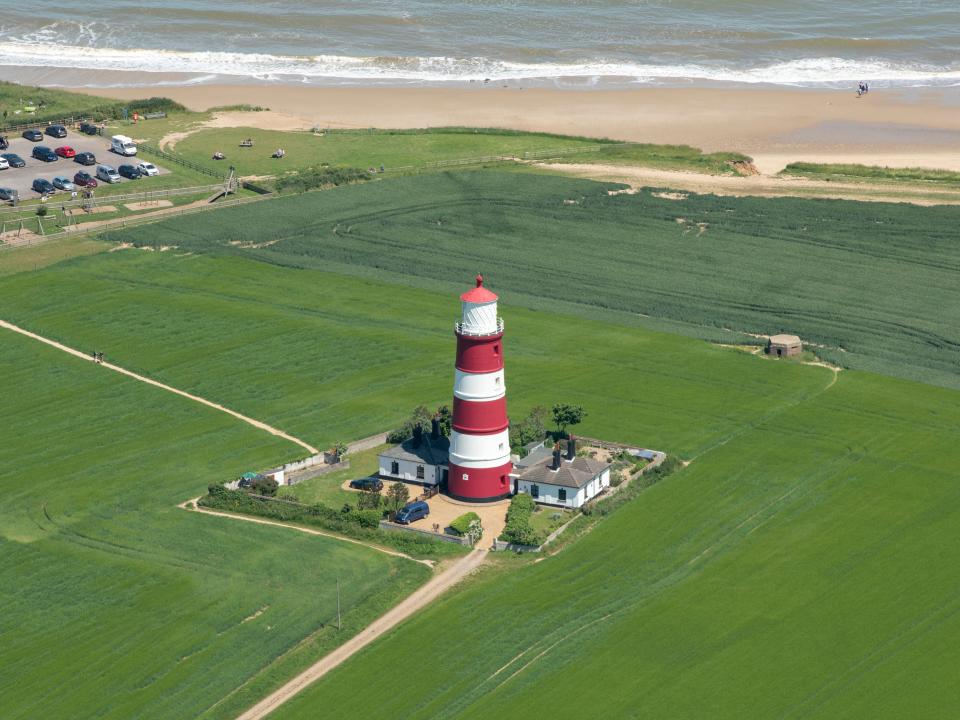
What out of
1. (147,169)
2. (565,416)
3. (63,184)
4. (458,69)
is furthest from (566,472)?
(458,69)

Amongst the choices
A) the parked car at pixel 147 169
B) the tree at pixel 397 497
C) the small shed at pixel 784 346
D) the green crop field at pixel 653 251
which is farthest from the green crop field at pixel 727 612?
the parked car at pixel 147 169

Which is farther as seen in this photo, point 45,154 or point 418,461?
point 45,154

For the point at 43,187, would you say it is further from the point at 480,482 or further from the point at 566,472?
the point at 566,472

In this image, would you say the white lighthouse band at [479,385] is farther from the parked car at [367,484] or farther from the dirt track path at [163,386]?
the dirt track path at [163,386]

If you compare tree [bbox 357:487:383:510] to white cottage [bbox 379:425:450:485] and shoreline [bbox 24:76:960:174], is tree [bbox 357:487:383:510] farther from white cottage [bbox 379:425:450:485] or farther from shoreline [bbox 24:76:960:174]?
shoreline [bbox 24:76:960:174]

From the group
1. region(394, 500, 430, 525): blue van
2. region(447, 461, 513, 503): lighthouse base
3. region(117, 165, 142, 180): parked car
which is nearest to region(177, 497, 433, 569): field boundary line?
region(394, 500, 430, 525): blue van

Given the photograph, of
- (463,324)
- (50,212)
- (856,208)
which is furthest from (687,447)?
(50,212)
